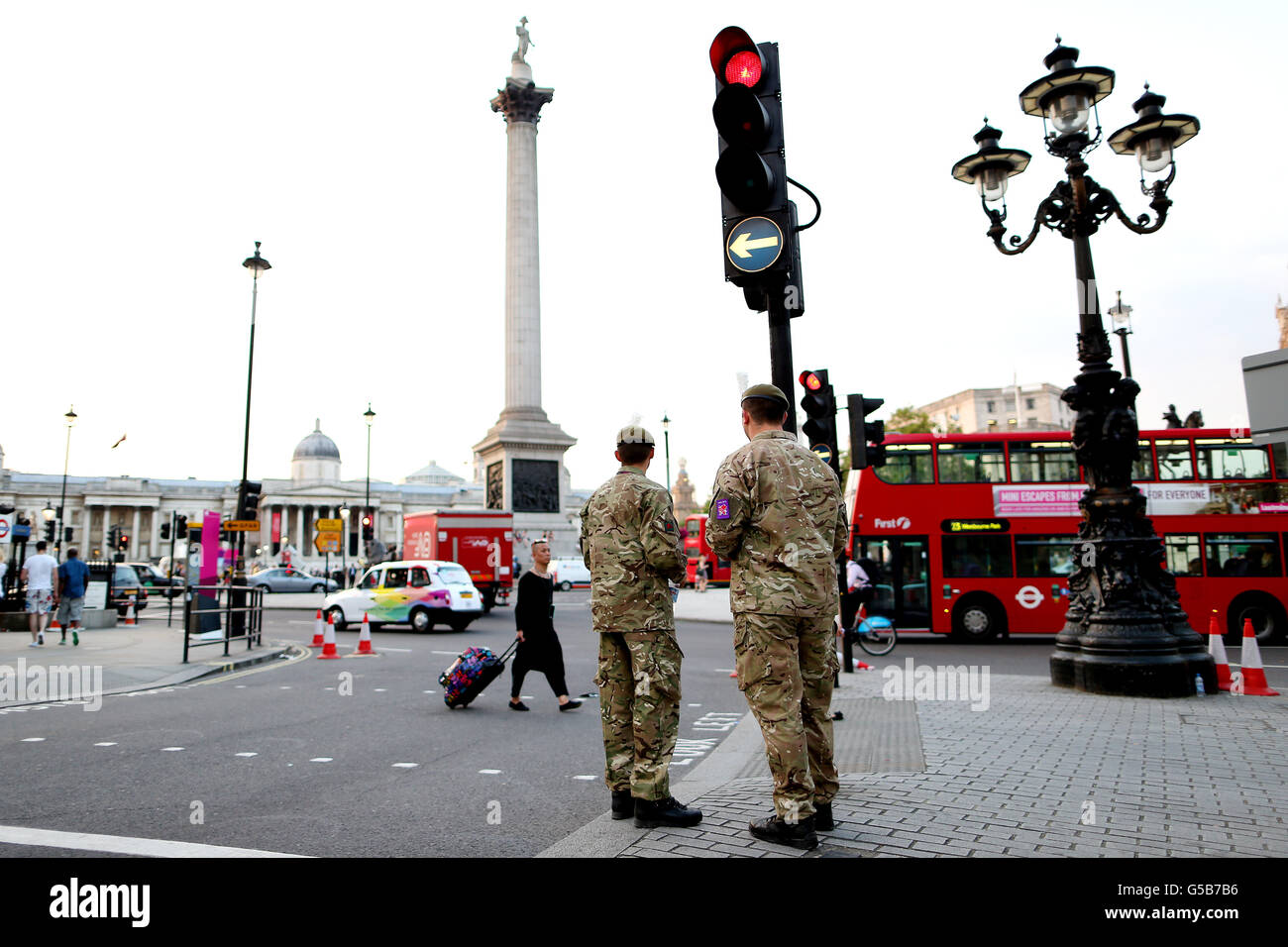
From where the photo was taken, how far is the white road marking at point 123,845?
13.7 ft

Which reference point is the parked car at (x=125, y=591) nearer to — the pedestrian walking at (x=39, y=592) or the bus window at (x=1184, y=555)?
the pedestrian walking at (x=39, y=592)

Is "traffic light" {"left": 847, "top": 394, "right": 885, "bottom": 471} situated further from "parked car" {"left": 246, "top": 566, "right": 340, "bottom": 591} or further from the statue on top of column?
the statue on top of column


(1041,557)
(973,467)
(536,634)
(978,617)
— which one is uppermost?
(973,467)

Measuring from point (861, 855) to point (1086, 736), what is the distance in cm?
377

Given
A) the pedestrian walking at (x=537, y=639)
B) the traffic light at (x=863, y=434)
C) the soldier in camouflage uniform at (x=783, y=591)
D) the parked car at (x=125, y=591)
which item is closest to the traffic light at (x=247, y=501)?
the parked car at (x=125, y=591)

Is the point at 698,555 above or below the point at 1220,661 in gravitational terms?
above

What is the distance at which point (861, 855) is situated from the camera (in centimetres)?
353

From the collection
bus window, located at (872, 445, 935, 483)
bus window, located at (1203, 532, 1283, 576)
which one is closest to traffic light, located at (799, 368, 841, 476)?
bus window, located at (872, 445, 935, 483)

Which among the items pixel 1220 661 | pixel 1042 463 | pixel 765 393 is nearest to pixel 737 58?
pixel 765 393

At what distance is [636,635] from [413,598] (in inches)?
679

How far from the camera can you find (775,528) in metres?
4.03

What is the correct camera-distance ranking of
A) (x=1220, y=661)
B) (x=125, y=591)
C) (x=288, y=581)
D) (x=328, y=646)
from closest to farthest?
1. (x=1220, y=661)
2. (x=328, y=646)
3. (x=125, y=591)
4. (x=288, y=581)

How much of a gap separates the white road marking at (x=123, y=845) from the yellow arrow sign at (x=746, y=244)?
3.65 meters

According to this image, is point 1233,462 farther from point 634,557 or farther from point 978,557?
point 634,557
